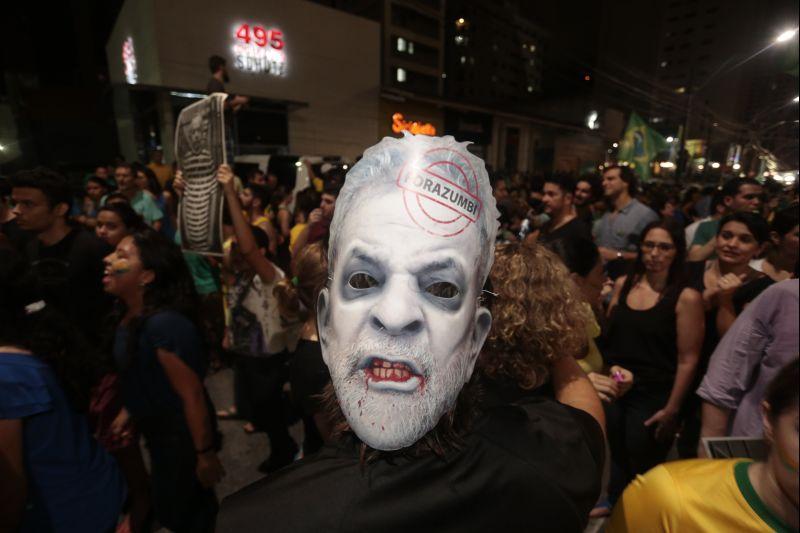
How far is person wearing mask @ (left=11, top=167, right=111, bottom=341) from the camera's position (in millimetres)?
3098

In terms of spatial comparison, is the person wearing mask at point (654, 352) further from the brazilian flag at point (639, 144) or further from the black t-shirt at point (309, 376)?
the brazilian flag at point (639, 144)

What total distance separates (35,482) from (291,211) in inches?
244

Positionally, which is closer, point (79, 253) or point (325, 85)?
point (79, 253)

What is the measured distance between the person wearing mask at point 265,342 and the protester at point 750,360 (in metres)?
2.64

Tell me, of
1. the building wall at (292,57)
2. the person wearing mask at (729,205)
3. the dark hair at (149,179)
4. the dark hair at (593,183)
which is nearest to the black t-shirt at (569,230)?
the person wearing mask at (729,205)

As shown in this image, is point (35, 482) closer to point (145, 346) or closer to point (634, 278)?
point (145, 346)

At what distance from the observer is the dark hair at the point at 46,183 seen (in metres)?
3.08

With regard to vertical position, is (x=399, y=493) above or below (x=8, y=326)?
below

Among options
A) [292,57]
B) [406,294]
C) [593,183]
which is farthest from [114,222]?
[292,57]

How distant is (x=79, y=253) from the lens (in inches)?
127

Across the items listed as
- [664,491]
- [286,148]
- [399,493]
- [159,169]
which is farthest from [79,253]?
[286,148]

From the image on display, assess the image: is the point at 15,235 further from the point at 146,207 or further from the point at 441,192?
the point at 441,192

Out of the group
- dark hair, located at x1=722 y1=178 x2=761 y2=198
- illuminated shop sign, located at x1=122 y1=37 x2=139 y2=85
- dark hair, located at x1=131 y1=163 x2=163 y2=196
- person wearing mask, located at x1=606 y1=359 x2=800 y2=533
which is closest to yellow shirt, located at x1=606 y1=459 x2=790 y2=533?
person wearing mask, located at x1=606 y1=359 x2=800 y2=533

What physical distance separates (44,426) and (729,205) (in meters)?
6.43
